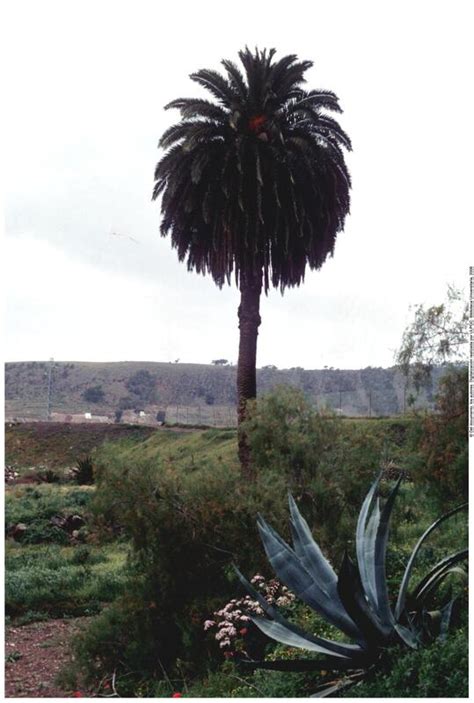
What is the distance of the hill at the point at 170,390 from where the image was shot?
22.2ft

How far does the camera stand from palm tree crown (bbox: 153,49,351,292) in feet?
21.0

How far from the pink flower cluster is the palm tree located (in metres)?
0.99

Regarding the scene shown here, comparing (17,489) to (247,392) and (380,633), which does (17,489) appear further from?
(380,633)

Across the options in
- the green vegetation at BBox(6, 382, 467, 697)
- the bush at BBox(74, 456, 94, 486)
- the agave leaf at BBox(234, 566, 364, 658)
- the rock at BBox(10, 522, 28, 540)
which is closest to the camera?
the agave leaf at BBox(234, 566, 364, 658)

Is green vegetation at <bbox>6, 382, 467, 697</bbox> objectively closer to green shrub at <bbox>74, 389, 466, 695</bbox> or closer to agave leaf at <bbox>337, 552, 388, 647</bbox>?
green shrub at <bbox>74, 389, 466, 695</bbox>

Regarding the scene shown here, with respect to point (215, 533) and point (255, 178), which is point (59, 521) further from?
point (255, 178)

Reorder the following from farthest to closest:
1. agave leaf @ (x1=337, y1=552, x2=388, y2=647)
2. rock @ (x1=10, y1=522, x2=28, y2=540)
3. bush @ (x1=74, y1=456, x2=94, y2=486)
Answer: rock @ (x1=10, y1=522, x2=28, y2=540)
bush @ (x1=74, y1=456, x2=94, y2=486)
agave leaf @ (x1=337, y1=552, x2=388, y2=647)

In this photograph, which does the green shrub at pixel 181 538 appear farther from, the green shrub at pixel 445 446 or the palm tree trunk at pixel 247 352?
the green shrub at pixel 445 446

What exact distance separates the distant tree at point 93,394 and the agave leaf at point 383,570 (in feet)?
12.0

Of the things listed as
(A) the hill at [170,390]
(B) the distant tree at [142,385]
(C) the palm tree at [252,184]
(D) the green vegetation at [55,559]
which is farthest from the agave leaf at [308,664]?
(B) the distant tree at [142,385]

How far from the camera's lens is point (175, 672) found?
18.7 feet

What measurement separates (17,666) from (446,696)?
10.3ft

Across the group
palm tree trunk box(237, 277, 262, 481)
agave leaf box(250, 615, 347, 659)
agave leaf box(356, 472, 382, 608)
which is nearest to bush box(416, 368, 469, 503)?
palm tree trunk box(237, 277, 262, 481)

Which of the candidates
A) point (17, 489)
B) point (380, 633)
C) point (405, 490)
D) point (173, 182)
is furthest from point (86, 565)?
point (380, 633)
